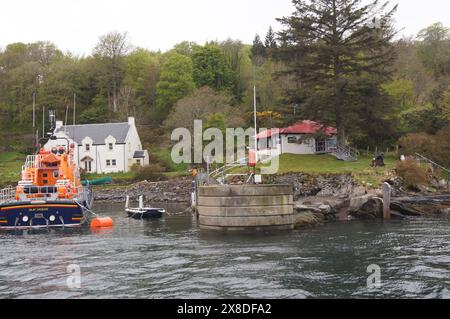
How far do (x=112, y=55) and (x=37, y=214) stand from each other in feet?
248

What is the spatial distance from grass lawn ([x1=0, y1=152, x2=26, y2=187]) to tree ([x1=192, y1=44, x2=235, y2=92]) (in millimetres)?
37172

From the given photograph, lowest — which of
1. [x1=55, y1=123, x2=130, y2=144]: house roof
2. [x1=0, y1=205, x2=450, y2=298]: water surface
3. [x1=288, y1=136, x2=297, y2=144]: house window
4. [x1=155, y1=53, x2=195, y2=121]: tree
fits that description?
[x1=0, y1=205, x2=450, y2=298]: water surface

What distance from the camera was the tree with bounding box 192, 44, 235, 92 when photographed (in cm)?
10738

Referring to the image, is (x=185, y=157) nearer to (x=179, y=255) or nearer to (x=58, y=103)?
(x=58, y=103)

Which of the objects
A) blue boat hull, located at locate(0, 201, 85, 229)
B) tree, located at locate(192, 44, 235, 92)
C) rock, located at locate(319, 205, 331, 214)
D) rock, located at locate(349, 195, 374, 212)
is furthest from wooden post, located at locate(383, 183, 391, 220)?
tree, located at locate(192, 44, 235, 92)

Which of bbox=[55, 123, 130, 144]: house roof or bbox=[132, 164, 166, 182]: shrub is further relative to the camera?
bbox=[55, 123, 130, 144]: house roof

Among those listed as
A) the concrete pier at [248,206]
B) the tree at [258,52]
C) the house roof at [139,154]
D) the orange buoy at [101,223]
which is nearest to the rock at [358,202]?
the concrete pier at [248,206]

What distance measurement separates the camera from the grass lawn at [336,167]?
45.0 m

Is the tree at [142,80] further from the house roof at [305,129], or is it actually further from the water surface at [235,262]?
the water surface at [235,262]

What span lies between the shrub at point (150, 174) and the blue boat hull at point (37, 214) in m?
33.4

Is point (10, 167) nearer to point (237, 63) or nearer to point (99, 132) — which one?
point (99, 132)

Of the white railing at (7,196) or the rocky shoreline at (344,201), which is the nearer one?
the rocky shoreline at (344,201)

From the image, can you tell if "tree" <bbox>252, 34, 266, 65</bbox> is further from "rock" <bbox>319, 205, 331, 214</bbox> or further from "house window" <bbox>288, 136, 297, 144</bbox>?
"rock" <bbox>319, 205, 331, 214</bbox>
